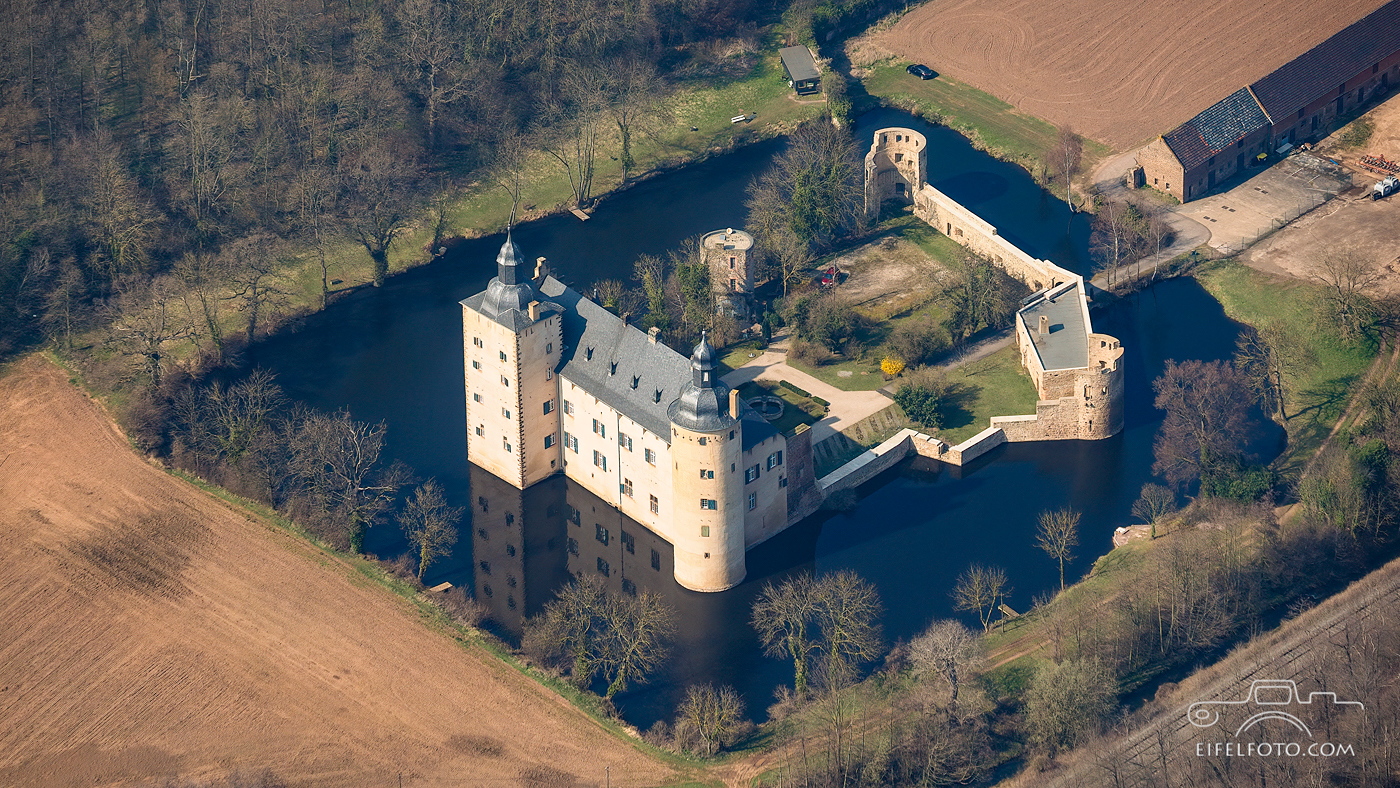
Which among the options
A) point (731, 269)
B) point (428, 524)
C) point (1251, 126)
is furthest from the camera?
point (1251, 126)

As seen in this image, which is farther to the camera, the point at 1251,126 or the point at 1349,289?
the point at 1251,126

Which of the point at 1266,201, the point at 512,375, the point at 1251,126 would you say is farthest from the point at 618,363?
the point at 1251,126

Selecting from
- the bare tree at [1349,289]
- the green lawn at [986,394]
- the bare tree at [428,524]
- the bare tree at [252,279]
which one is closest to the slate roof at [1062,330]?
the green lawn at [986,394]

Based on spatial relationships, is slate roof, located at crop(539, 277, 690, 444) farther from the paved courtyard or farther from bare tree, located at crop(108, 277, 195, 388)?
the paved courtyard

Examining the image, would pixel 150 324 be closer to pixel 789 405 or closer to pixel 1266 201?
pixel 789 405

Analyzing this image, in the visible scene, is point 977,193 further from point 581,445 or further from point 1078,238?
point 581,445

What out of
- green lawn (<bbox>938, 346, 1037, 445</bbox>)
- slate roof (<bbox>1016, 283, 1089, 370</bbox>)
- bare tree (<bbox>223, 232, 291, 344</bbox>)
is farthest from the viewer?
bare tree (<bbox>223, 232, 291, 344</bbox>)

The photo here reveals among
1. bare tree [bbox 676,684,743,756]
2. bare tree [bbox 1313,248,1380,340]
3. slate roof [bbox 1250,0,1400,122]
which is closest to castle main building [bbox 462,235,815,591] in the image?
bare tree [bbox 676,684,743,756]

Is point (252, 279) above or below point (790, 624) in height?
above
